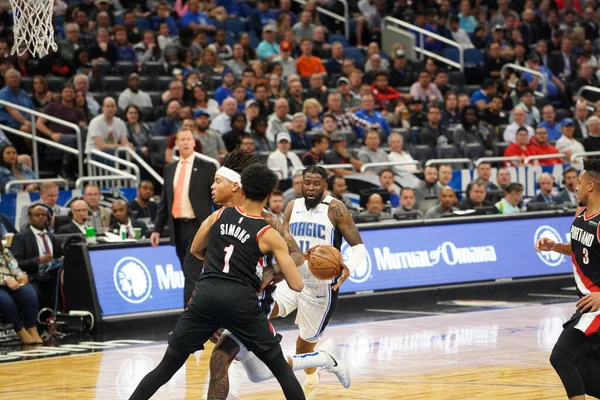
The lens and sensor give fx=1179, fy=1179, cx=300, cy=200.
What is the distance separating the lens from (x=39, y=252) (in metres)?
13.9

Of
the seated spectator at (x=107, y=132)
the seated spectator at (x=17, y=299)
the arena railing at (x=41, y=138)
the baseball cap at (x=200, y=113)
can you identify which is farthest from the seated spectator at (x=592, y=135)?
the seated spectator at (x=17, y=299)

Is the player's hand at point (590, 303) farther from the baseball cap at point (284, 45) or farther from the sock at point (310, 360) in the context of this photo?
the baseball cap at point (284, 45)

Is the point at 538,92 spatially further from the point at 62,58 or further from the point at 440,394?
the point at 440,394

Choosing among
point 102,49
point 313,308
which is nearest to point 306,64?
point 102,49

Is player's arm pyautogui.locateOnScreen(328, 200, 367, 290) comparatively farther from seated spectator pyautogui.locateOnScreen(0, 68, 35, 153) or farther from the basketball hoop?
seated spectator pyautogui.locateOnScreen(0, 68, 35, 153)

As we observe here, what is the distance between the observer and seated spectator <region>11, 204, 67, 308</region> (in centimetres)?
1382

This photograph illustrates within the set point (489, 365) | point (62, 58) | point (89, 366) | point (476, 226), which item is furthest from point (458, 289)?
point (62, 58)

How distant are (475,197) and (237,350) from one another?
33.0 feet

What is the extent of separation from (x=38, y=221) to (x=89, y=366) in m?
2.98

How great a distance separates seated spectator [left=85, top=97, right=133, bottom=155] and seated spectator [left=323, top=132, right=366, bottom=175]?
3.10 metres

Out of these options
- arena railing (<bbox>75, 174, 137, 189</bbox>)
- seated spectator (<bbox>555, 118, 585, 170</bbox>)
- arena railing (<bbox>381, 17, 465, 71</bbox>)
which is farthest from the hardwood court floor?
arena railing (<bbox>381, 17, 465, 71</bbox>)

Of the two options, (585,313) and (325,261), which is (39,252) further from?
(585,313)

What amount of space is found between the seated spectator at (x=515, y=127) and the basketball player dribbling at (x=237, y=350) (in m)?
13.1

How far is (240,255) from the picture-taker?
7410 millimetres
